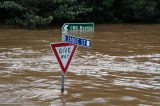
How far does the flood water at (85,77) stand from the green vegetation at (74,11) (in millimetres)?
10662

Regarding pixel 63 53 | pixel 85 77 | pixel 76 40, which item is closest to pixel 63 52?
pixel 63 53

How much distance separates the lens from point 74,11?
29750 millimetres

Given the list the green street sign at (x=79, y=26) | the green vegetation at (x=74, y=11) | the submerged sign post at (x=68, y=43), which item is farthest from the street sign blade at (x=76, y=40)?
the green vegetation at (x=74, y=11)

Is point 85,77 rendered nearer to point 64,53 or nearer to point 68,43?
point 64,53

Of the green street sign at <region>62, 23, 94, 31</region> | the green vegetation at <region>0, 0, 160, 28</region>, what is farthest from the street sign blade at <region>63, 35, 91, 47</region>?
the green vegetation at <region>0, 0, 160, 28</region>

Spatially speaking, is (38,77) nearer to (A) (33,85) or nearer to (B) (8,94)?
(A) (33,85)

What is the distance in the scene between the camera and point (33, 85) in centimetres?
960

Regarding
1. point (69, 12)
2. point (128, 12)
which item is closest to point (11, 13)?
point (69, 12)

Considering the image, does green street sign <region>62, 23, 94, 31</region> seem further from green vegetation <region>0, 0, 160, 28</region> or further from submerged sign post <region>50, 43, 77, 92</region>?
green vegetation <region>0, 0, 160, 28</region>

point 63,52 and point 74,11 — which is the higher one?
point 63,52

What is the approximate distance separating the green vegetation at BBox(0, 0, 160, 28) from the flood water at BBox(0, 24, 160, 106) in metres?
10.7

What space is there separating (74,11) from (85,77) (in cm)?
1941

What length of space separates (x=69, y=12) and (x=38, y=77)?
719 inches

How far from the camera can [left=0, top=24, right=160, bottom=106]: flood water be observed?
27.5ft
